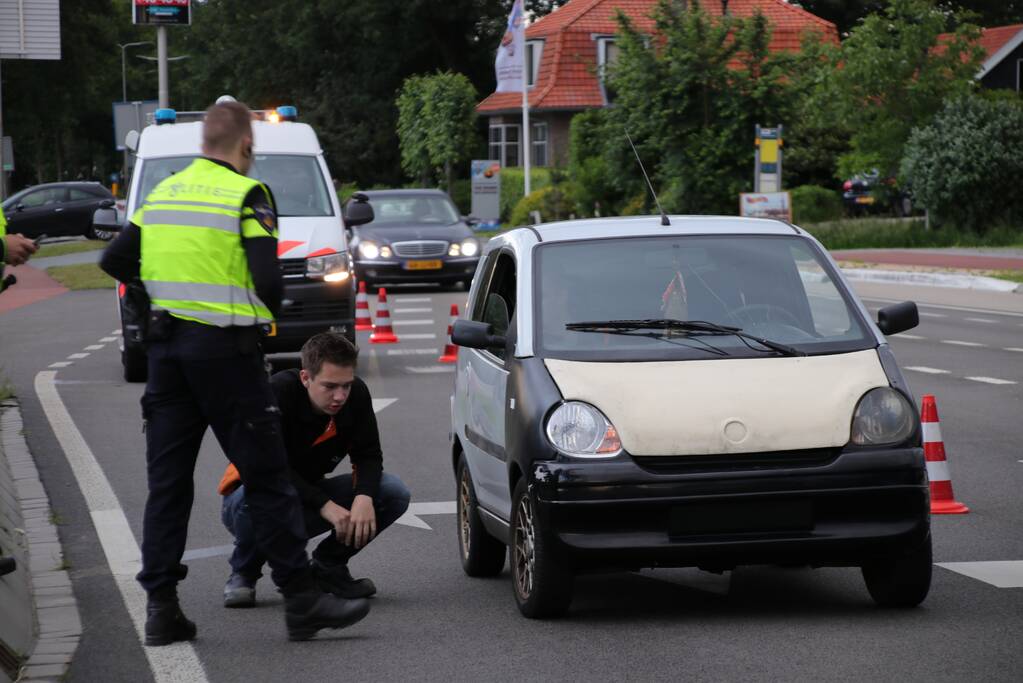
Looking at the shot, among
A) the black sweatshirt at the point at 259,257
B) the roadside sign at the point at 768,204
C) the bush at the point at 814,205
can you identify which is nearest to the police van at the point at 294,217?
the black sweatshirt at the point at 259,257

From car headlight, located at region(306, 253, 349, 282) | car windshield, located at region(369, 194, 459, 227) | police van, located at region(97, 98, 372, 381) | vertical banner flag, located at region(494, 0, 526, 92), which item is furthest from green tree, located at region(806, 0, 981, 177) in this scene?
car headlight, located at region(306, 253, 349, 282)

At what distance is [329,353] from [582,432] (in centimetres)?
96

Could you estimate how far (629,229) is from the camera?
752cm

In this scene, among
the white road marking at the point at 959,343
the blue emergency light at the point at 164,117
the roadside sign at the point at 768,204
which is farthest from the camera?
the roadside sign at the point at 768,204

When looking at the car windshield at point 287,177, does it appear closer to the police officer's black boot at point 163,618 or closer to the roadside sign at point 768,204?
the police officer's black boot at point 163,618

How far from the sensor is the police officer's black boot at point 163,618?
6.29 metres

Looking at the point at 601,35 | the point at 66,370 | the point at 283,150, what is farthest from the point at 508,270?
the point at 601,35

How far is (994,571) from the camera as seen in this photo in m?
7.58

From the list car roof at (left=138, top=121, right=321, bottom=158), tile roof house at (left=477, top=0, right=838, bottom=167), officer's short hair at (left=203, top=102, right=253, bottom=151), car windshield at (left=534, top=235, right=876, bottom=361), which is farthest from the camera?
tile roof house at (left=477, top=0, right=838, bottom=167)

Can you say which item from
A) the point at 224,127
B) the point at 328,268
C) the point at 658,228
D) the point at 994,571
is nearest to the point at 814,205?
the point at 328,268

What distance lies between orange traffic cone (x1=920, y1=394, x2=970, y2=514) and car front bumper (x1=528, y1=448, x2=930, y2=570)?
2842mm

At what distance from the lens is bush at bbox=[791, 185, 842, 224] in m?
49.5

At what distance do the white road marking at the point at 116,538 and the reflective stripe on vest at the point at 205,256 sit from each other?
1.15 m

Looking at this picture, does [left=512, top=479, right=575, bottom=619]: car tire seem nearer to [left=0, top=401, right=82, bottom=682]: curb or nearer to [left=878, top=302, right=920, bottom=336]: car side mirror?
[left=0, top=401, right=82, bottom=682]: curb
